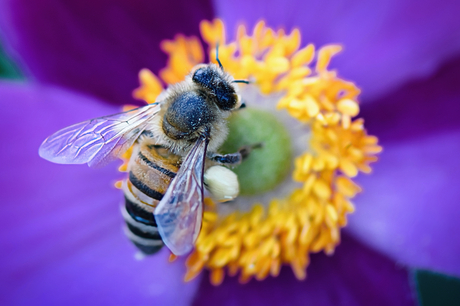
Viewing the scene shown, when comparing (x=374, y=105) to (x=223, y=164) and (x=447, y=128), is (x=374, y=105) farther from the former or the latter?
(x=223, y=164)

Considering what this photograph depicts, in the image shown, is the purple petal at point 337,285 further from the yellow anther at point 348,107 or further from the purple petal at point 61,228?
the yellow anther at point 348,107

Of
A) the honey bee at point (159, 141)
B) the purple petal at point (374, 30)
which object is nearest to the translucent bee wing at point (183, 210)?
the honey bee at point (159, 141)

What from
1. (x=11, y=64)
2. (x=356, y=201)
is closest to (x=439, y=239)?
(x=356, y=201)

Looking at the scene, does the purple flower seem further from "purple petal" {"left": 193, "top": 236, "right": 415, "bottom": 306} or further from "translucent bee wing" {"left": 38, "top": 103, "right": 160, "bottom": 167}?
"translucent bee wing" {"left": 38, "top": 103, "right": 160, "bottom": 167}

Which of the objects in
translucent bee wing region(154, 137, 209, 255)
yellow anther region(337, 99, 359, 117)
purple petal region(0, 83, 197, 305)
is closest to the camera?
translucent bee wing region(154, 137, 209, 255)

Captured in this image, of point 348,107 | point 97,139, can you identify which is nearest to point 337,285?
point 348,107

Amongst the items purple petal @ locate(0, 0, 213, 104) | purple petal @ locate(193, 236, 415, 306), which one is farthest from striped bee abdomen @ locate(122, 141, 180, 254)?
purple petal @ locate(0, 0, 213, 104)
